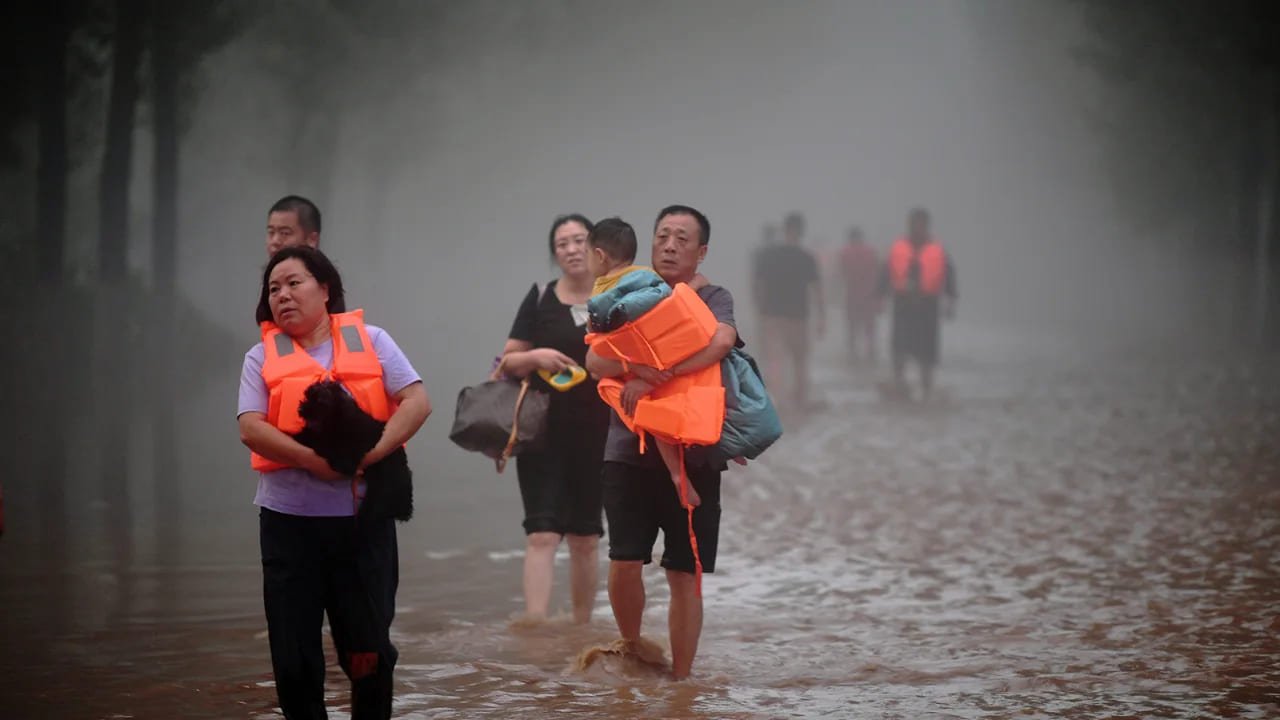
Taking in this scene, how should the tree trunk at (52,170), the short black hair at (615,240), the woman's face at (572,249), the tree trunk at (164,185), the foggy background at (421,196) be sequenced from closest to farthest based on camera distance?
the short black hair at (615,240), the woman's face at (572,249), the foggy background at (421,196), the tree trunk at (52,170), the tree trunk at (164,185)

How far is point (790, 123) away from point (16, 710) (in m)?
115

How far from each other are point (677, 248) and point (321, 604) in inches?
77.7

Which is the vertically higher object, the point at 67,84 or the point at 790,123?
the point at 790,123

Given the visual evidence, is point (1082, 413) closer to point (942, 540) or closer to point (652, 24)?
point (942, 540)

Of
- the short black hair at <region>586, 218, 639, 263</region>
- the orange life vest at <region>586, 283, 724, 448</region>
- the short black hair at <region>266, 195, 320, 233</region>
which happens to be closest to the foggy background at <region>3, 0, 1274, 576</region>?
the short black hair at <region>266, 195, 320, 233</region>

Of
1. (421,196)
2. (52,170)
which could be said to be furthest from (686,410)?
(421,196)

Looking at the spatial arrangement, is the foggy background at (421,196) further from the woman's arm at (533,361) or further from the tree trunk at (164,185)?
the woman's arm at (533,361)

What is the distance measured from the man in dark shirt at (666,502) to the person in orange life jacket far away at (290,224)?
131 cm

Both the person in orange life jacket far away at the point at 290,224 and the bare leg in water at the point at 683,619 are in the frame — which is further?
the person in orange life jacket far away at the point at 290,224

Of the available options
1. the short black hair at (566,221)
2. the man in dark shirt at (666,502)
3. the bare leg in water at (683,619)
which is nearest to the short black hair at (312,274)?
the man in dark shirt at (666,502)

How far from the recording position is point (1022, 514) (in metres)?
11.1

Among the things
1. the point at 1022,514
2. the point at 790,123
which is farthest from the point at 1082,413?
the point at 790,123

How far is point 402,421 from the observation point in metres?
4.96

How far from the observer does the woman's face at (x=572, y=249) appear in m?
7.20
